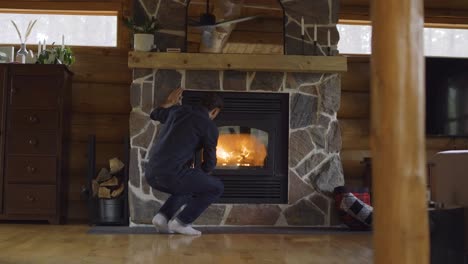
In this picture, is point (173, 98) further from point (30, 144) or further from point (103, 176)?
point (30, 144)

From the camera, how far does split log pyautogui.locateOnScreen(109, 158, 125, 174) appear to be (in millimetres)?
4996

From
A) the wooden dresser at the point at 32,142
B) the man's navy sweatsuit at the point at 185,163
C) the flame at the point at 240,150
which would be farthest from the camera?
the flame at the point at 240,150

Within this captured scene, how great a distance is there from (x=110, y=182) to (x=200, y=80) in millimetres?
1110

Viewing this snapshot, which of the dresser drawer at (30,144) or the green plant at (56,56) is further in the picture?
the green plant at (56,56)

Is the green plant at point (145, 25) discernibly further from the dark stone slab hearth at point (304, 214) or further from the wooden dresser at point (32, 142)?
the dark stone slab hearth at point (304, 214)

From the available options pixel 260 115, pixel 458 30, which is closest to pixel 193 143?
pixel 260 115

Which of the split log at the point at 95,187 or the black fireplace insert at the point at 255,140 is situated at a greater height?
the black fireplace insert at the point at 255,140

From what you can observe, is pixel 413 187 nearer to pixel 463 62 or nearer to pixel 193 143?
pixel 193 143

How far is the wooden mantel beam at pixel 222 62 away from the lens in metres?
4.75

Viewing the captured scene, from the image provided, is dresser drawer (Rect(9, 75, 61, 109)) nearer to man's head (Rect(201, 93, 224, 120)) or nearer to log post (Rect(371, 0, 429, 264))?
man's head (Rect(201, 93, 224, 120))

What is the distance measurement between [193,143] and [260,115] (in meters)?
0.92

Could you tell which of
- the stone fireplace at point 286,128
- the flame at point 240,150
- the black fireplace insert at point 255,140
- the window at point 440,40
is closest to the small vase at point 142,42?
the stone fireplace at point 286,128

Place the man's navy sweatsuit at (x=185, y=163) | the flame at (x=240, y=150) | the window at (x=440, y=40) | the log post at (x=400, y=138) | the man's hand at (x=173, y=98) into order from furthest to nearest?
the window at (x=440, y=40) → the flame at (x=240, y=150) → the man's hand at (x=173, y=98) → the man's navy sweatsuit at (x=185, y=163) → the log post at (x=400, y=138)

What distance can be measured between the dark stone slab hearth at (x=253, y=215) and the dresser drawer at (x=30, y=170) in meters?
1.50
